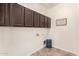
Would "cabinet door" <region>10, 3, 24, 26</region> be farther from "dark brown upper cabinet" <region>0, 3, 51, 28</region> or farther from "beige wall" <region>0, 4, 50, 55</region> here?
"beige wall" <region>0, 4, 50, 55</region>

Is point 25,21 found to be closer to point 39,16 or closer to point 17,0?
point 39,16

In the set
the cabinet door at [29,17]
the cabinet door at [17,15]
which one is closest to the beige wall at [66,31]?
the cabinet door at [29,17]

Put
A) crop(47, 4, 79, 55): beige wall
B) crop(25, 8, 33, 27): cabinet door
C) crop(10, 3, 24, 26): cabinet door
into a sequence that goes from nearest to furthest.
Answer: crop(47, 4, 79, 55): beige wall
crop(25, 8, 33, 27): cabinet door
crop(10, 3, 24, 26): cabinet door

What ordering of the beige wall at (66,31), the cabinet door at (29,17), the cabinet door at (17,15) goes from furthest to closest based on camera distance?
the cabinet door at (17,15) < the cabinet door at (29,17) < the beige wall at (66,31)

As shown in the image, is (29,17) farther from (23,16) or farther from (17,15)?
(17,15)

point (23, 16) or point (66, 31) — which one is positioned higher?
point (23, 16)

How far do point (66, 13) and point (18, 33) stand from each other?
0.76m

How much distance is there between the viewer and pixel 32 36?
1521 millimetres

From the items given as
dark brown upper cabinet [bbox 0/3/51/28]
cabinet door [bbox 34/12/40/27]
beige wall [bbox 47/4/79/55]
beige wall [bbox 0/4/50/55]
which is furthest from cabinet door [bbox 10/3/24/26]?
beige wall [bbox 47/4/79/55]

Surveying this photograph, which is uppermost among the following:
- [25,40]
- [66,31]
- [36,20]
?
[36,20]

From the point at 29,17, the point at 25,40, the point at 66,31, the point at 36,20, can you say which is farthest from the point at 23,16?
the point at 66,31

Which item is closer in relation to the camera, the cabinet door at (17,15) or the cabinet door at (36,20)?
the cabinet door at (36,20)

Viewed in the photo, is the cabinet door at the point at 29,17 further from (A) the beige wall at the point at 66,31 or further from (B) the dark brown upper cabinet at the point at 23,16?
(A) the beige wall at the point at 66,31

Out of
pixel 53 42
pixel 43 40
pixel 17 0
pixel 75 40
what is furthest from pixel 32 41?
pixel 17 0
